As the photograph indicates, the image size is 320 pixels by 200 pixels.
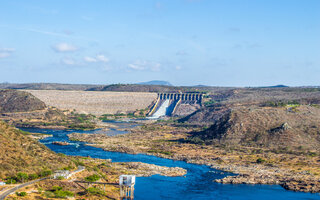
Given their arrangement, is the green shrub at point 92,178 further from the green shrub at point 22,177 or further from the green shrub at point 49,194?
the green shrub at point 49,194

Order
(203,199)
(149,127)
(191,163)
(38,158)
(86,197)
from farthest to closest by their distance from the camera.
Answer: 1. (149,127)
2. (191,163)
3. (38,158)
4. (203,199)
5. (86,197)

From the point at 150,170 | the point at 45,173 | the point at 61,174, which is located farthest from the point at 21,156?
the point at 150,170

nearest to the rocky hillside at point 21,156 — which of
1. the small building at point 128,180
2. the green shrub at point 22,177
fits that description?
the green shrub at point 22,177

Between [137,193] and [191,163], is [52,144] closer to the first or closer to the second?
[191,163]

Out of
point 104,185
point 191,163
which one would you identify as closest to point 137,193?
point 104,185

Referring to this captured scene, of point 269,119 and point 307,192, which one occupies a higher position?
point 269,119

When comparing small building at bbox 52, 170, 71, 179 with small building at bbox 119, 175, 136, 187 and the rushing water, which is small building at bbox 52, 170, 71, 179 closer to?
small building at bbox 119, 175, 136, 187

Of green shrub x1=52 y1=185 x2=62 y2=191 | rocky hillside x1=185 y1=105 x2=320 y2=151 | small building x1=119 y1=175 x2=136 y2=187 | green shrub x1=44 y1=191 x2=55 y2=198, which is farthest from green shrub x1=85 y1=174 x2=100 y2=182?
rocky hillside x1=185 y1=105 x2=320 y2=151

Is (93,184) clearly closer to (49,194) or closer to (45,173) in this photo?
(45,173)
